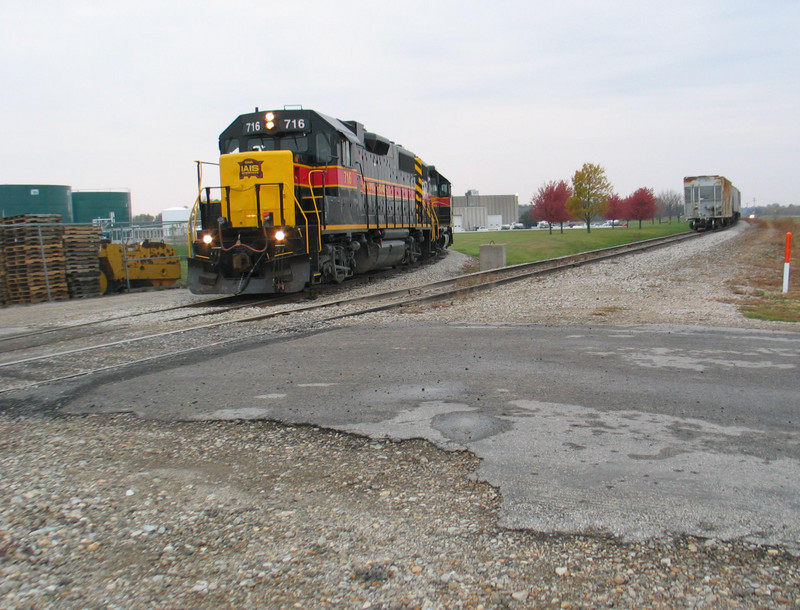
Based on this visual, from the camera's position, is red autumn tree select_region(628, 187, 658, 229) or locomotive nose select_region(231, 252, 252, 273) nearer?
locomotive nose select_region(231, 252, 252, 273)

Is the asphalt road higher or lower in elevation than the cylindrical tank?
lower

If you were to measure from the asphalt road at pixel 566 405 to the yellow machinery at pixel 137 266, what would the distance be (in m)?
11.4

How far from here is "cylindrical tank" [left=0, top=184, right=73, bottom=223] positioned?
54719mm

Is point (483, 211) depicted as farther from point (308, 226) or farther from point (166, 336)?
point (166, 336)

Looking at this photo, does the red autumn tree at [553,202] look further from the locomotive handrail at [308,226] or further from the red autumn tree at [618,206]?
the locomotive handrail at [308,226]

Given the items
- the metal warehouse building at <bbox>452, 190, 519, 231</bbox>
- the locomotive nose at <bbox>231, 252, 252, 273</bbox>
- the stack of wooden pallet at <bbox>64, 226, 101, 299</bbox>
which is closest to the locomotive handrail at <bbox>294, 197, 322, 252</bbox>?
the locomotive nose at <bbox>231, 252, 252, 273</bbox>

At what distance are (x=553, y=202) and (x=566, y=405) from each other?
184ft

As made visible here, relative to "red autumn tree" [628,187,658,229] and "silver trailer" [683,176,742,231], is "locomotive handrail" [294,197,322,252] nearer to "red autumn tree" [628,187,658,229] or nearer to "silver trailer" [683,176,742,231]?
"silver trailer" [683,176,742,231]

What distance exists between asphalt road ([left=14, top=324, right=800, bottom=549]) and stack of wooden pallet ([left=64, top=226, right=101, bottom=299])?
11.3m

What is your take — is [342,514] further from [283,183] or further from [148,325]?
[283,183]

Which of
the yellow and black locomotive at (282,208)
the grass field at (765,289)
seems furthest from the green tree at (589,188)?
the yellow and black locomotive at (282,208)

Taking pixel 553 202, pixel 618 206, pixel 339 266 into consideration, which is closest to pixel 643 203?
pixel 618 206

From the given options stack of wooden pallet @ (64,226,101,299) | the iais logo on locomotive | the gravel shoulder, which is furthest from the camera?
stack of wooden pallet @ (64,226,101,299)

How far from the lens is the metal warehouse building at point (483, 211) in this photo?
12038 centimetres
